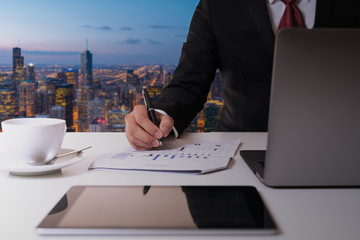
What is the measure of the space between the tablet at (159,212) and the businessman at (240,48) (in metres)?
0.78

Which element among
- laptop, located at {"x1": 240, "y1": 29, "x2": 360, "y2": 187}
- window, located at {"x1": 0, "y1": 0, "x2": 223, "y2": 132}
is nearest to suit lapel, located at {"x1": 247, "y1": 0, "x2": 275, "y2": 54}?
laptop, located at {"x1": 240, "y1": 29, "x2": 360, "y2": 187}

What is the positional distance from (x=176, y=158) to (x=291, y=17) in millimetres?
916

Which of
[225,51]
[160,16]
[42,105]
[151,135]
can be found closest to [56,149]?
[151,135]

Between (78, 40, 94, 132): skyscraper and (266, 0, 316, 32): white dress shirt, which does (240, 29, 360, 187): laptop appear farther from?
(78, 40, 94, 132): skyscraper

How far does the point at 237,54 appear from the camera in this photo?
5.09 feet

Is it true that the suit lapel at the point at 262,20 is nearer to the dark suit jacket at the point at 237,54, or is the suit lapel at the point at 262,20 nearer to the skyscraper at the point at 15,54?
the dark suit jacket at the point at 237,54

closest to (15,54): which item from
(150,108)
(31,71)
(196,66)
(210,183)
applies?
(31,71)

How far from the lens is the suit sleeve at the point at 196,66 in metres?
1.37

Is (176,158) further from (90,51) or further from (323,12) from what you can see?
(90,51)

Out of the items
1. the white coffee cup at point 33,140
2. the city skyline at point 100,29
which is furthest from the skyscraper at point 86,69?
the white coffee cup at point 33,140

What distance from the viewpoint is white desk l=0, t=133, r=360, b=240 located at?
43 cm

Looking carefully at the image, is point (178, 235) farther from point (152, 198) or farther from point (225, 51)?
point (225, 51)

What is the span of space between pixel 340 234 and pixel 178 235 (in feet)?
0.66

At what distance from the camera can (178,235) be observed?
15.8 inches
